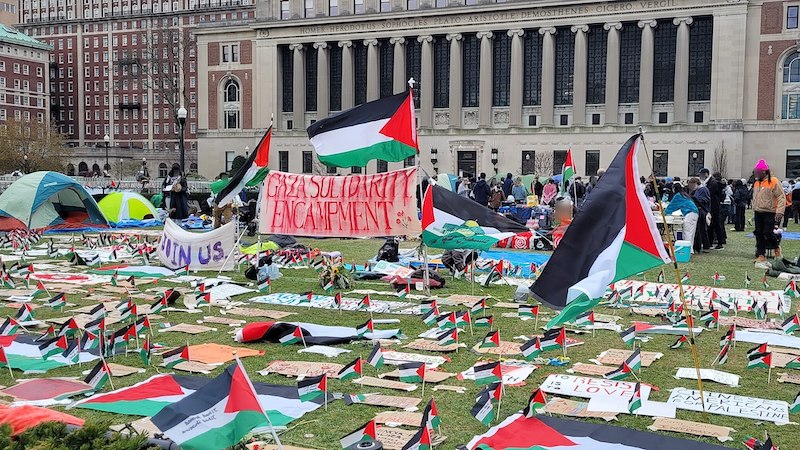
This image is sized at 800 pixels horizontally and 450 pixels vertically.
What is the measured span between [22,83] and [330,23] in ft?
204

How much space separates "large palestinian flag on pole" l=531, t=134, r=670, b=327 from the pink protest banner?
25.0ft

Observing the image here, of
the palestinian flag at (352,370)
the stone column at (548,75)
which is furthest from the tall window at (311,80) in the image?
the palestinian flag at (352,370)

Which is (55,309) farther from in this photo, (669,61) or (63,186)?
(669,61)

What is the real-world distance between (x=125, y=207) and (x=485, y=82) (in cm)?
4188

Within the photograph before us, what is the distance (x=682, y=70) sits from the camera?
2430 inches

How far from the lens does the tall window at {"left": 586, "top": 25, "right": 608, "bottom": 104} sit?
6512 centimetres

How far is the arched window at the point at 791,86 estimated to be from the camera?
59.3m

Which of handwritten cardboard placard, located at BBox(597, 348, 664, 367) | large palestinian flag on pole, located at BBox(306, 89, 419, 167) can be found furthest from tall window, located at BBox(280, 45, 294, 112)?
handwritten cardboard placard, located at BBox(597, 348, 664, 367)

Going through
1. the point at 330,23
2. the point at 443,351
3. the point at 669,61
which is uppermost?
the point at 330,23

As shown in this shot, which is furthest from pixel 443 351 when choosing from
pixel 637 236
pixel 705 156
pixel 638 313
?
pixel 705 156

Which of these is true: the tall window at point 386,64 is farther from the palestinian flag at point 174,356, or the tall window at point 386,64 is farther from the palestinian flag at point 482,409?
the palestinian flag at point 482,409

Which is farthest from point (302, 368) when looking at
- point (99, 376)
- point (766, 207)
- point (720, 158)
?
point (720, 158)

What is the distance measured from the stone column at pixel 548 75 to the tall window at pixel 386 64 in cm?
1380

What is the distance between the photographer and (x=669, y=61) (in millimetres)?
63188
